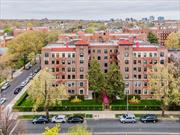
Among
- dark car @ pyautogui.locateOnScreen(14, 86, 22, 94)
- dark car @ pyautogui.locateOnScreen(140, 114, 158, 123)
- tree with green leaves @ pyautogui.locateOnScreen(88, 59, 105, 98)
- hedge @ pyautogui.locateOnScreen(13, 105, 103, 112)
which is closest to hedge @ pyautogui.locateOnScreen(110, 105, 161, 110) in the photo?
hedge @ pyautogui.locateOnScreen(13, 105, 103, 112)

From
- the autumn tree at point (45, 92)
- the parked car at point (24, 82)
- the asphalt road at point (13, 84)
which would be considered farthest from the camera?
the parked car at point (24, 82)

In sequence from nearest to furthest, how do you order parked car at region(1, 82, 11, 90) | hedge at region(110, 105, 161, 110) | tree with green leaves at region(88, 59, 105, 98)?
1. hedge at region(110, 105, 161, 110)
2. tree with green leaves at region(88, 59, 105, 98)
3. parked car at region(1, 82, 11, 90)

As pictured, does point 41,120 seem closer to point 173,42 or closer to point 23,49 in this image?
point 23,49

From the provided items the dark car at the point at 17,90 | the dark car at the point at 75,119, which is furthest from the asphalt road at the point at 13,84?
the dark car at the point at 75,119

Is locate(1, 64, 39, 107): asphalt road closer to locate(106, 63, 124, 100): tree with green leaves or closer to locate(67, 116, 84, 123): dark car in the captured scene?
locate(67, 116, 84, 123): dark car

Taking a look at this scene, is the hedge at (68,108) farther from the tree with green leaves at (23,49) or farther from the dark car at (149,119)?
the tree with green leaves at (23,49)

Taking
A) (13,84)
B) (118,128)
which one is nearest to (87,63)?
(13,84)

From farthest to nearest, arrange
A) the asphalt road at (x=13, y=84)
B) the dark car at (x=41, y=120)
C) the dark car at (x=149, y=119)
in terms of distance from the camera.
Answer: the asphalt road at (x=13, y=84)
the dark car at (x=149, y=119)
the dark car at (x=41, y=120)
